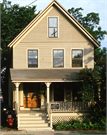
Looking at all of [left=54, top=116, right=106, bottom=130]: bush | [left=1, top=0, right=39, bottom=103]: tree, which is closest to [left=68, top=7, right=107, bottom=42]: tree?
[left=1, top=0, right=39, bottom=103]: tree

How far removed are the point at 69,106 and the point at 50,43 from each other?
531cm

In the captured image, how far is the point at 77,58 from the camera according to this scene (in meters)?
18.8

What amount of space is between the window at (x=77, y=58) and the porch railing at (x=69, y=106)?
324 centimetres

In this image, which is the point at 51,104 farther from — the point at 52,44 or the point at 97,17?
the point at 97,17

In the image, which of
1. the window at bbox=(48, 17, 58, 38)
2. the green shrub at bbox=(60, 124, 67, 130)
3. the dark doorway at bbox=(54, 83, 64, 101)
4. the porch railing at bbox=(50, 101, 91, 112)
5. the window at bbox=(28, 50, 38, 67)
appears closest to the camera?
the green shrub at bbox=(60, 124, 67, 130)

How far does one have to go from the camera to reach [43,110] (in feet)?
59.6

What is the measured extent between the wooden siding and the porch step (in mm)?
3987

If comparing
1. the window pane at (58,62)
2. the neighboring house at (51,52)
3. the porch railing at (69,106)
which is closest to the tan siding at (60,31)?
the neighboring house at (51,52)

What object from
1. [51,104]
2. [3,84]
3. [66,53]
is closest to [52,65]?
[66,53]

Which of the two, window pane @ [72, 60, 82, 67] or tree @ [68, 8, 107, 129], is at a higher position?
window pane @ [72, 60, 82, 67]

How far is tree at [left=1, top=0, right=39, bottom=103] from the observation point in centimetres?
2864

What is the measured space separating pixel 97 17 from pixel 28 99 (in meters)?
17.9

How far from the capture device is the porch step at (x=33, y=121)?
50.1ft

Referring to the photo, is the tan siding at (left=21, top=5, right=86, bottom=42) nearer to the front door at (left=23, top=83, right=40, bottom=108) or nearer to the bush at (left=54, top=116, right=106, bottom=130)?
the front door at (left=23, top=83, right=40, bottom=108)
